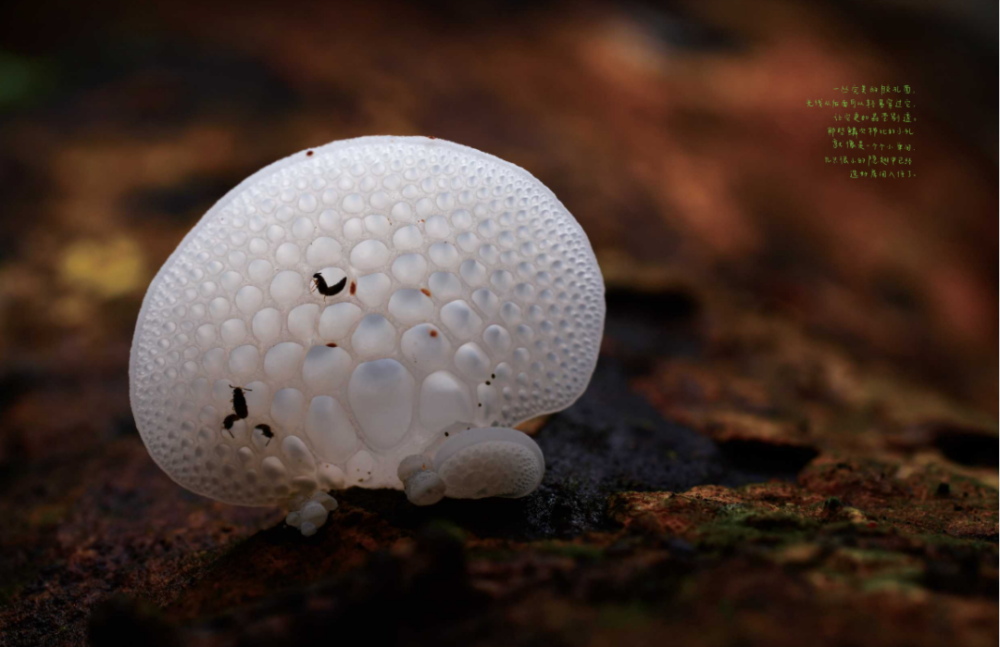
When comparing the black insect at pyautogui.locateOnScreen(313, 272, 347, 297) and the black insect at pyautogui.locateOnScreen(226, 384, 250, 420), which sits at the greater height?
the black insect at pyautogui.locateOnScreen(313, 272, 347, 297)

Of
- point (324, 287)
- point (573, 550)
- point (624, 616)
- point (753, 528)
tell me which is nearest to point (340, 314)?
point (324, 287)

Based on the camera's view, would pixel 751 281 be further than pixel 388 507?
Yes

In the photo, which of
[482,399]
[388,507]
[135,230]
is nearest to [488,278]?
[482,399]

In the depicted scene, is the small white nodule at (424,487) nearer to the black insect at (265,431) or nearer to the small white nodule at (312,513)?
the small white nodule at (312,513)

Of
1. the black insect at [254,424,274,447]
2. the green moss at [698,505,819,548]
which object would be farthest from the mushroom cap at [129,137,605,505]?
the green moss at [698,505,819,548]

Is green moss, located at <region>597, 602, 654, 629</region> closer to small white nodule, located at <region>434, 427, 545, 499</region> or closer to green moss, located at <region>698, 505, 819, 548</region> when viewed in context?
green moss, located at <region>698, 505, 819, 548</region>

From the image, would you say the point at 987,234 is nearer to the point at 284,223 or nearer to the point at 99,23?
the point at 284,223
